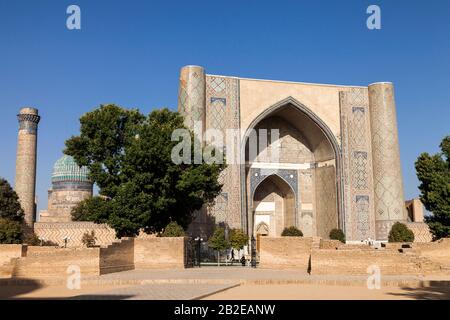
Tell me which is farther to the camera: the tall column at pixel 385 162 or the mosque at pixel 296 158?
the tall column at pixel 385 162

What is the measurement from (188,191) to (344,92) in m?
13.2

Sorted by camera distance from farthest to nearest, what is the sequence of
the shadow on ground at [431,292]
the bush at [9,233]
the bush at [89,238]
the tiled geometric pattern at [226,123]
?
the bush at [89,238]
the tiled geometric pattern at [226,123]
the bush at [9,233]
the shadow on ground at [431,292]

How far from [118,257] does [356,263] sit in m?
6.31

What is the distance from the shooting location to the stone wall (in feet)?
88.0

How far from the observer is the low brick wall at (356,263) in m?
13.1

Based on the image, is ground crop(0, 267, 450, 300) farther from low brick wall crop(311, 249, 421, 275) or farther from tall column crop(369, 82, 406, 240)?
tall column crop(369, 82, 406, 240)

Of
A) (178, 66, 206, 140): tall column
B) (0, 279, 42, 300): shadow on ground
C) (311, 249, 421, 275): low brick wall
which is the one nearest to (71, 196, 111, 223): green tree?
(0, 279, 42, 300): shadow on ground

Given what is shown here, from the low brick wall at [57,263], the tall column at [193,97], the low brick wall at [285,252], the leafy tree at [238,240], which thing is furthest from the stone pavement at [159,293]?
the tall column at [193,97]

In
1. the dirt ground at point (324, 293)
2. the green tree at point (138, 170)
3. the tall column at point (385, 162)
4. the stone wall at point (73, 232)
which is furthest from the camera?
the stone wall at point (73, 232)

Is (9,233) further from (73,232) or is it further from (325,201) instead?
(325,201)

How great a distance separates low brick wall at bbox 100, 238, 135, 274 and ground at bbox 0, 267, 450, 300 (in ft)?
6.31

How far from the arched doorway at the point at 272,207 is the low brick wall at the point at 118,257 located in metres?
14.5

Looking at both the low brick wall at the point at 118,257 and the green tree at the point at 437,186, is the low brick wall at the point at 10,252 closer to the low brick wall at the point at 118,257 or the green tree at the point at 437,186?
the low brick wall at the point at 118,257
